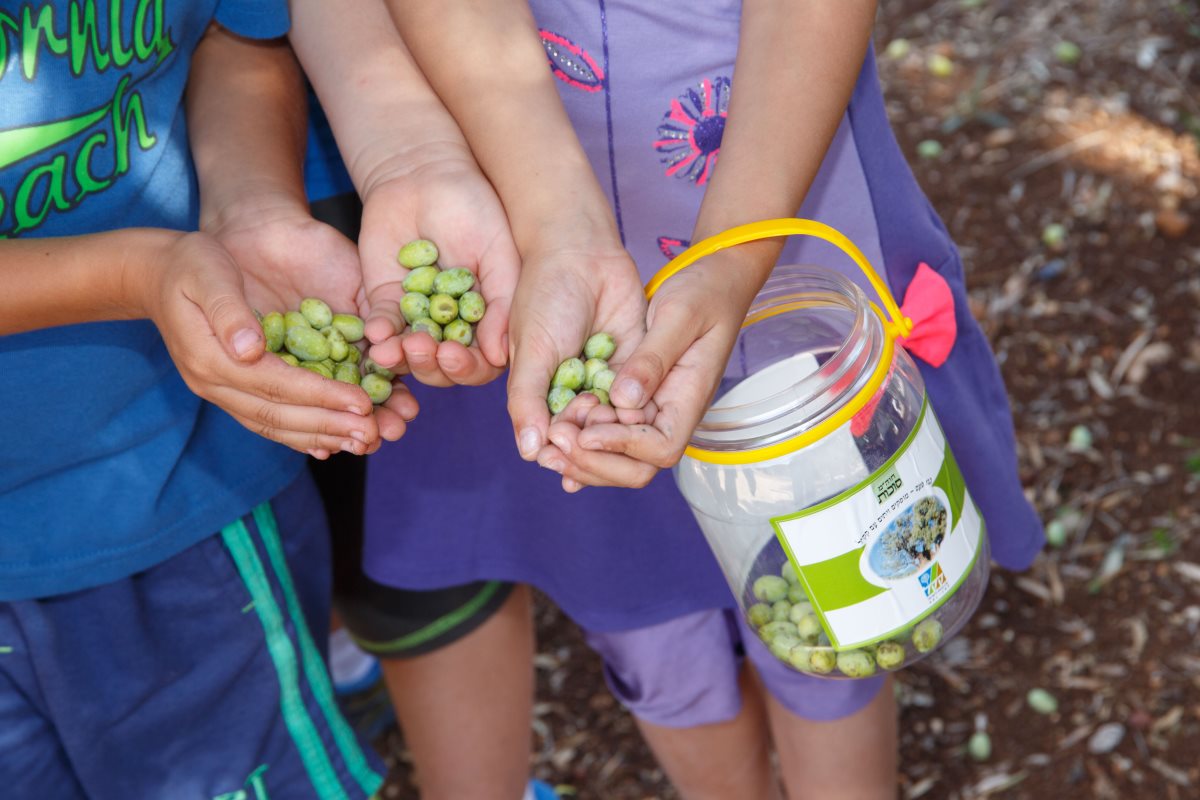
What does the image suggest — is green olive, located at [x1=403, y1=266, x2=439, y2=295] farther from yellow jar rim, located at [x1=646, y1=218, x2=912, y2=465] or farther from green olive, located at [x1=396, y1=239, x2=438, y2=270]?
yellow jar rim, located at [x1=646, y1=218, x2=912, y2=465]

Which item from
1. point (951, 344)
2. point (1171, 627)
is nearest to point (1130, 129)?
point (1171, 627)

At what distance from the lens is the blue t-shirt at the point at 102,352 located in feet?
4.16

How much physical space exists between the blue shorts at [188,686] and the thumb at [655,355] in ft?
2.03

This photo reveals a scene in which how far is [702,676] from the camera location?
1696 mm

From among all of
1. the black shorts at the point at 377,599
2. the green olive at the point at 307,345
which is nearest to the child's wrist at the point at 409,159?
the green olive at the point at 307,345

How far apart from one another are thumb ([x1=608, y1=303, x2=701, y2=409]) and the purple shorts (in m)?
0.57

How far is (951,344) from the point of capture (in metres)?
1.42

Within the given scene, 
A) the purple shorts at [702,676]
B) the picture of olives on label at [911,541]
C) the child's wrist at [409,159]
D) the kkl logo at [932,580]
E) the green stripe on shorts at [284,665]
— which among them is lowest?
the purple shorts at [702,676]

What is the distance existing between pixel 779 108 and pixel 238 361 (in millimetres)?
590

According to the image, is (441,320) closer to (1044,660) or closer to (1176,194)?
(1044,660)

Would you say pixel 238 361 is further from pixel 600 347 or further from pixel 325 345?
pixel 600 347

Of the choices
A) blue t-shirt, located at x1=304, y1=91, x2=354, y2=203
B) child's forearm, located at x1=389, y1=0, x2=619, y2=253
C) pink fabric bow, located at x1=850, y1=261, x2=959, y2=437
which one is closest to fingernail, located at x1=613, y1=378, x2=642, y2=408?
child's forearm, located at x1=389, y1=0, x2=619, y2=253

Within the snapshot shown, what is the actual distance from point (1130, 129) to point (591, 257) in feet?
8.47

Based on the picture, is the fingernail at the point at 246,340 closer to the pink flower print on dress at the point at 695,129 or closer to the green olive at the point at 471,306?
the green olive at the point at 471,306
